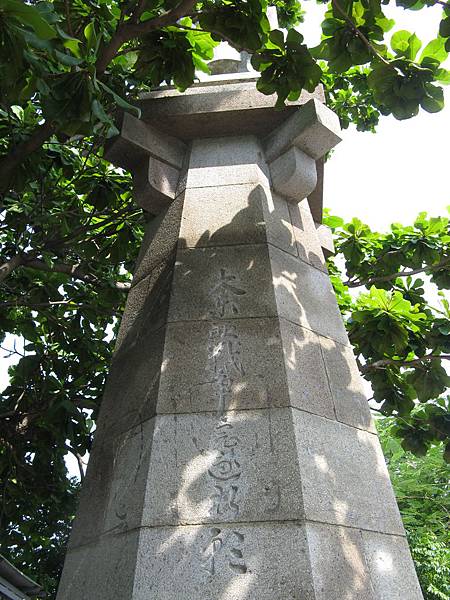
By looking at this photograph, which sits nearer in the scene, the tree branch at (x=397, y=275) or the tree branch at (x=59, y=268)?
the tree branch at (x=59, y=268)

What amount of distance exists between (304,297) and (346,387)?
666 mm

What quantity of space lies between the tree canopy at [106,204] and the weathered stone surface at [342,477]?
1977 mm

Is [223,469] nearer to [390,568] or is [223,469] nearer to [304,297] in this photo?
[390,568]

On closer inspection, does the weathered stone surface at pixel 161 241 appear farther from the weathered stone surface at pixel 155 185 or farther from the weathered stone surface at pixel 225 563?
the weathered stone surface at pixel 225 563

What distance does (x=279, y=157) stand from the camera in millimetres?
3996

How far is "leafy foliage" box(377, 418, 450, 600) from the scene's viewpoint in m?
11.3

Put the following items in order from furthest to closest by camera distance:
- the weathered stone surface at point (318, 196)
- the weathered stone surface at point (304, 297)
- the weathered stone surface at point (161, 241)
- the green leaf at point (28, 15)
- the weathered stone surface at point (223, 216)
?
the weathered stone surface at point (318, 196), the weathered stone surface at point (161, 241), the weathered stone surface at point (223, 216), the weathered stone surface at point (304, 297), the green leaf at point (28, 15)

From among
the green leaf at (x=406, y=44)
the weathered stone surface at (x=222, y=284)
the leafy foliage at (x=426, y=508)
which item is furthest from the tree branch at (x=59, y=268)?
the leafy foliage at (x=426, y=508)

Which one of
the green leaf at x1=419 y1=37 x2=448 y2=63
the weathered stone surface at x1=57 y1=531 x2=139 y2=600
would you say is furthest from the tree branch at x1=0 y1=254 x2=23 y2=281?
the green leaf at x1=419 y1=37 x2=448 y2=63

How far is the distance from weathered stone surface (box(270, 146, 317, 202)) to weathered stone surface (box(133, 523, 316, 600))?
8.41 feet

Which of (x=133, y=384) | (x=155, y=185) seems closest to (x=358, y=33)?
(x=155, y=185)

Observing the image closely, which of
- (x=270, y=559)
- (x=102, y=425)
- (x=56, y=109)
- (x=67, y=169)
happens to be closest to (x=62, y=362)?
(x=67, y=169)

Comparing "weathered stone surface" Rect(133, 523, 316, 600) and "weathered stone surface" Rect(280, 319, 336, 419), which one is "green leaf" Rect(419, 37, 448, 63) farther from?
"weathered stone surface" Rect(133, 523, 316, 600)

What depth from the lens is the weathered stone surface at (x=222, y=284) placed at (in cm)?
308
